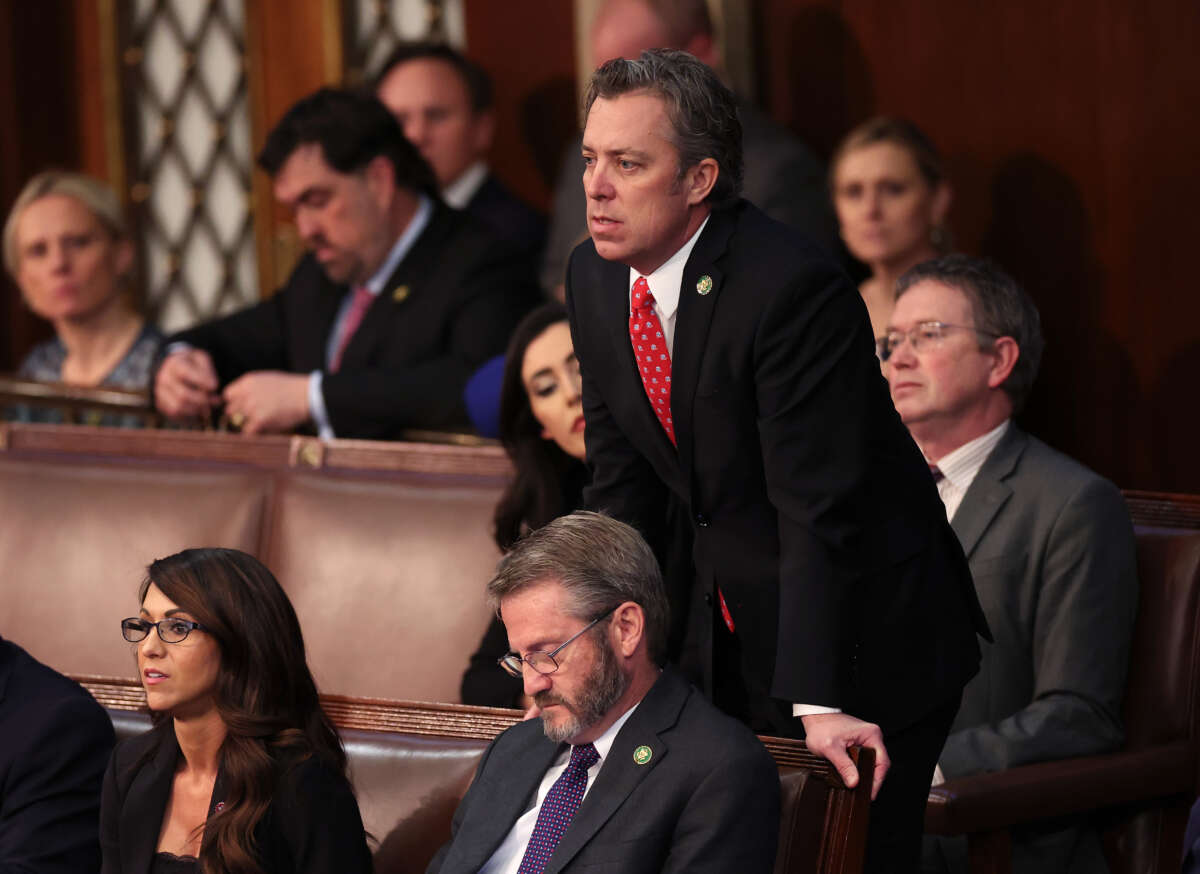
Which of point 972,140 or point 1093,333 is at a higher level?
point 972,140

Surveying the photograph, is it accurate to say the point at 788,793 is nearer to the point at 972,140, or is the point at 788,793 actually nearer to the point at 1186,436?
the point at 1186,436

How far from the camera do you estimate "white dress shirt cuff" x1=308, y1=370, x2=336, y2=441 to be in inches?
149

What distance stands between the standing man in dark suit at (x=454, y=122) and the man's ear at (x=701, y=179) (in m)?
2.84

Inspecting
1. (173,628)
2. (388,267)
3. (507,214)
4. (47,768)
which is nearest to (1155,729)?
(173,628)

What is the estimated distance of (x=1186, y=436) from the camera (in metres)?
4.19

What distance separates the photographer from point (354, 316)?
4133 mm

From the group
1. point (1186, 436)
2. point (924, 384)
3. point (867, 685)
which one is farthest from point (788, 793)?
point (1186, 436)

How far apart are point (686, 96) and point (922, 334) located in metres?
1.00

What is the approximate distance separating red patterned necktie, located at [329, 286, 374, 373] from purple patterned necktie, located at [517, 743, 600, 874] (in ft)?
6.45

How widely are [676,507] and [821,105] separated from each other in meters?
2.64

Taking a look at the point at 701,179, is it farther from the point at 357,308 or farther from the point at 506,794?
the point at 357,308

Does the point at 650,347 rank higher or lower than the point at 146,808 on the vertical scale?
higher

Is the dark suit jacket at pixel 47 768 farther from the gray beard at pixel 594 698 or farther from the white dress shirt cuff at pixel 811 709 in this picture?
the white dress shirt cuff at pixel 811 709

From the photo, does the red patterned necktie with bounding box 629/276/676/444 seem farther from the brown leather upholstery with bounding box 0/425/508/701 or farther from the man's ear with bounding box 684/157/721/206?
the brown leather upholstery with bounding box 0/425/508/701
